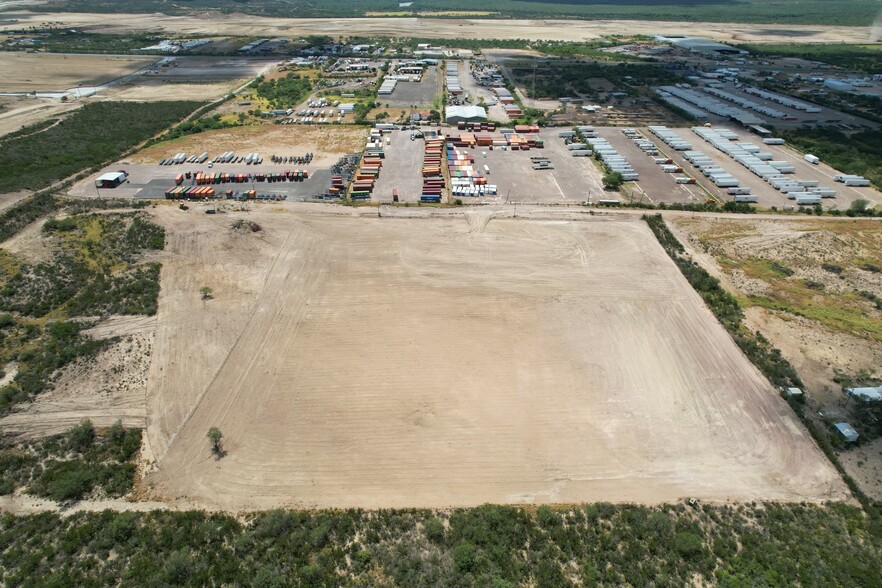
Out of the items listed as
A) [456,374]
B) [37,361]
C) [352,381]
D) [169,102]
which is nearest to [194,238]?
[37,361]

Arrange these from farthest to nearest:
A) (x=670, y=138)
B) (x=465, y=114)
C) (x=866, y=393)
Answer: (x=465, y=114) < (x=670, y=138) < (x=866, y=393)

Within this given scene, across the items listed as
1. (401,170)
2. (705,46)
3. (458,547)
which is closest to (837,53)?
(705,46)

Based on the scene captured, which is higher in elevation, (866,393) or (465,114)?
(465,114)

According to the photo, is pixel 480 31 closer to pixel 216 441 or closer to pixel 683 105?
pixel 683 105

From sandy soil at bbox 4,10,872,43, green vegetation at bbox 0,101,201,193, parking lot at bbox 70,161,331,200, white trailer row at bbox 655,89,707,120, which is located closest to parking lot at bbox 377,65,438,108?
parking lot at bbox 70,161,331,200

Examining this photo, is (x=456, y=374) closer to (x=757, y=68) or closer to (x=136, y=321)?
(x=136, y=321)

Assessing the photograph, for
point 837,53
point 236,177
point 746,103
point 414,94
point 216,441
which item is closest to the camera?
point 216,441
